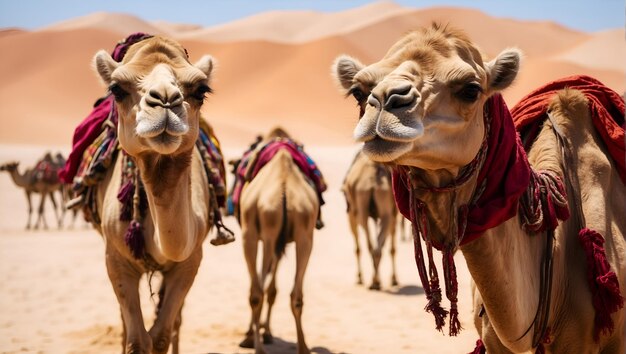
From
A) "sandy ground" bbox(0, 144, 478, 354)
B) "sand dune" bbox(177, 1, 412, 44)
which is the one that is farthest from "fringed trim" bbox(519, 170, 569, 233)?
"sand dune" bbox(177, 1, 412, 44)

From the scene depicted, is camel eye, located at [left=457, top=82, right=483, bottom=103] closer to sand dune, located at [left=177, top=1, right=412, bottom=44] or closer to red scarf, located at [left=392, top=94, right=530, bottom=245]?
red scarf, located at [left=392, top=94, right=530, bottom=245]

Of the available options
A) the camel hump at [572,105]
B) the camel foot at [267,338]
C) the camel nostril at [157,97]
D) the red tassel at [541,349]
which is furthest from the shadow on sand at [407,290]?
the camel nostril at [157,97]

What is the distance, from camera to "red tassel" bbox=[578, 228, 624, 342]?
3.24m

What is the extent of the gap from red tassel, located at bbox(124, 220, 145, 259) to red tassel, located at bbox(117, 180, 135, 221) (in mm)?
159

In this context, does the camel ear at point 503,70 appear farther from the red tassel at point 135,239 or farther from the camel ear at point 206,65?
the red tassel at point 135,239

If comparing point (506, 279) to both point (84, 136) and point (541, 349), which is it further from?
point (84, 136)

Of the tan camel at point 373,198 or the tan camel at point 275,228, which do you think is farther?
the tan camel at point 373,198

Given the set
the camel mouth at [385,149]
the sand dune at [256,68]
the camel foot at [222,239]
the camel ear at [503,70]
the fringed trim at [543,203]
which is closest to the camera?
the camel mouth at [385,149]

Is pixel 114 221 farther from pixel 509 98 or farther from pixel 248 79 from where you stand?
pixel 248 79

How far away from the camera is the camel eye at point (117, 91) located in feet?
13.7

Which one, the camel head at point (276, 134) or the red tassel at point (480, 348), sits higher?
the camel head at point (276, 134)

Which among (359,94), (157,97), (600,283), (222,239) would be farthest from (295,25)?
(359,94)

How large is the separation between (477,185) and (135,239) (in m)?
2.51

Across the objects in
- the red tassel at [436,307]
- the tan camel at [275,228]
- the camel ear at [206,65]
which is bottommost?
the tan camel at [275,228]
